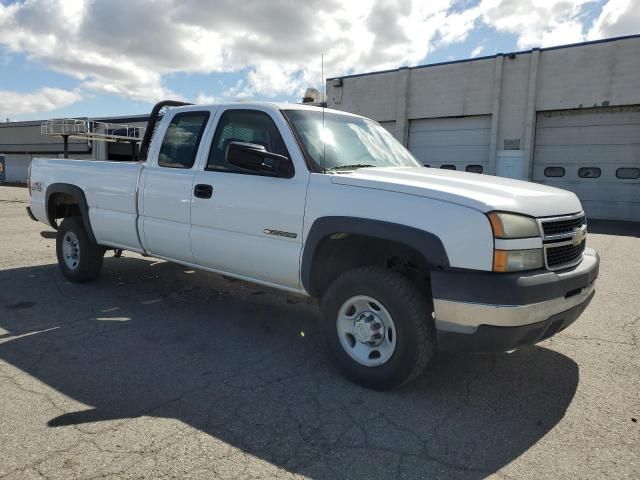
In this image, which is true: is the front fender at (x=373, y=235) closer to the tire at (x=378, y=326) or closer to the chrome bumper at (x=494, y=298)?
the chrome bumper at (x=494, y=298)

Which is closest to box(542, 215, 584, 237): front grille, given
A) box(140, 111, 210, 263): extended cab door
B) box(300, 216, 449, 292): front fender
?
box(300, 216, 449, 292): front fender

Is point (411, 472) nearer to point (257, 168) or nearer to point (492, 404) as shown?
point (492, 404)

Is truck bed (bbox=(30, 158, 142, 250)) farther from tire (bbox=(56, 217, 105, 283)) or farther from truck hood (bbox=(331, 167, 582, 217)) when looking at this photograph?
truck hood (bbox=(331, 167, 582, 217))

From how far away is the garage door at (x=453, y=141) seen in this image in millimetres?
19234

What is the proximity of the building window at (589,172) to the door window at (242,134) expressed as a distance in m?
16.2

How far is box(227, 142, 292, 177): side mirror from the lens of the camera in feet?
11.6

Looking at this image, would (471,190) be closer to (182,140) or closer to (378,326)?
(378,326)

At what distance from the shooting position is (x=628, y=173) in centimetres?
1652

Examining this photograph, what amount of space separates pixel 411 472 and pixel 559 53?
726 inches

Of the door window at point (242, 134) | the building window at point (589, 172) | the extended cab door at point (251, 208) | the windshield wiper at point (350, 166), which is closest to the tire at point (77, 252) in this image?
the extended cab door at point (251, 208)

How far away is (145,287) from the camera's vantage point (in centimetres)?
607

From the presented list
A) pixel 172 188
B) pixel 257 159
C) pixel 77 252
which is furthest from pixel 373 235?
pixel 77 252

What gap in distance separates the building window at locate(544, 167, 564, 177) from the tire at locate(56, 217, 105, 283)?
16.2 metres

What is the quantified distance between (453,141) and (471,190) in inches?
695
